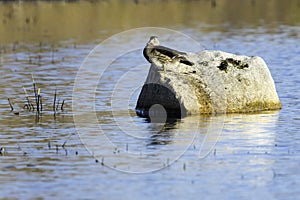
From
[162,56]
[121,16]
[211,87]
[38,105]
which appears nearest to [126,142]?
[211,87]

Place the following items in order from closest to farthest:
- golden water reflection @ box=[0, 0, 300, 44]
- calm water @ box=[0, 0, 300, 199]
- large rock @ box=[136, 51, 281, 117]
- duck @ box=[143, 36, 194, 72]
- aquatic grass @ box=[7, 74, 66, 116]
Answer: calm water @ box=[0, 0, 300, 199], large rock @ box=[136, 51, 281, 117], duck @ box=[143, 36, 194, 72], aquatic grass @ box=[7, 74, 66, 116], golden water reflection @ box=[0, 0, 300, 44]

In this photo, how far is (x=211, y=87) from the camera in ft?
47.5

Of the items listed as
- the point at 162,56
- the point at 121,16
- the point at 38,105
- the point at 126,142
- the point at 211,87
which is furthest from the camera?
the point at 121,16

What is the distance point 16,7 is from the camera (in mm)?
38375

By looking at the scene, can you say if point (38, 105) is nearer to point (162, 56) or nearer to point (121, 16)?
point (162, 56)

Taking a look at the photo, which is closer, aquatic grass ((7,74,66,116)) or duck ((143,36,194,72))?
duck ((143,36,194,72))

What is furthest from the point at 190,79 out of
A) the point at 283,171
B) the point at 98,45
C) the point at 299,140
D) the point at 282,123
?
the point at 98,45

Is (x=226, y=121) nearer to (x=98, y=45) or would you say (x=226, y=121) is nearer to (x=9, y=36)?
(x=98, y=45)

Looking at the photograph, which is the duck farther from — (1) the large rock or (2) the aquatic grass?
(2) the aquatic grass

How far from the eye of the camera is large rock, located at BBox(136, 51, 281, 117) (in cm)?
1434

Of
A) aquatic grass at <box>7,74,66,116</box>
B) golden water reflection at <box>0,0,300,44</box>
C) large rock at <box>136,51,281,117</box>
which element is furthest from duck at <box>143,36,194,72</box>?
golden water reflection at <box>0,0,300,44</box>

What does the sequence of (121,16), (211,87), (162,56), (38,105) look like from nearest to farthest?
(211,87) < (162,56) < (38,105) < (121,16)

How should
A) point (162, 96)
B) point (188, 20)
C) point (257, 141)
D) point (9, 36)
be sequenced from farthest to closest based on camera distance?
point (188, 20) → point (9, 36) → point (162, 96) → point (257, 141)

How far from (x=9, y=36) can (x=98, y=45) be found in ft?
14.7
